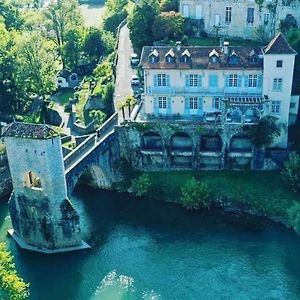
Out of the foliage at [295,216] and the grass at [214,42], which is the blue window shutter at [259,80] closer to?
the foliage at [295,216]

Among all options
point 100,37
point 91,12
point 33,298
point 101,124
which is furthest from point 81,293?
point 91,12

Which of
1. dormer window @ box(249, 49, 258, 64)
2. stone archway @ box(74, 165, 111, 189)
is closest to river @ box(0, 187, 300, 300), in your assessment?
stone archway @ box(74, 165, 111, 189)

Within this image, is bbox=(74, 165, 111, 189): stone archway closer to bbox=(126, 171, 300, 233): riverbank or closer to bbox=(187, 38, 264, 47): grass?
bbox=(126, 171, 300, 233): riverbank

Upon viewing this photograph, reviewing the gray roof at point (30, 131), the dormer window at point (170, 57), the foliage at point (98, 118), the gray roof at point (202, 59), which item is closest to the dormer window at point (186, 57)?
the gray roof at point (202, 59)

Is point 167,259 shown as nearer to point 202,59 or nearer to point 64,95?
point 202,59

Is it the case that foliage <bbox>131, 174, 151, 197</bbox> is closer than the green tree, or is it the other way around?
foliage <bbox>131, 174, 151, 197</bbox>
